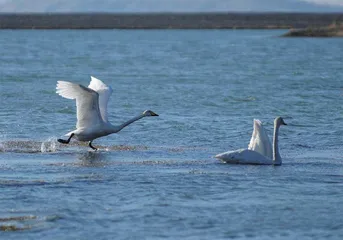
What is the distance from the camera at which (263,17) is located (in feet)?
501

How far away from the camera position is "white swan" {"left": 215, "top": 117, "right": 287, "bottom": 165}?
14.2m

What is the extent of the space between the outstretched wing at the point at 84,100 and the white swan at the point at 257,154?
8.00ft

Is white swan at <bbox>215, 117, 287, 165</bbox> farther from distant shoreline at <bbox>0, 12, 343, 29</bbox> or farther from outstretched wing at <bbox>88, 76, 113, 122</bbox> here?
distant shoreline at <bbox>0, 12, 343, 29</bbox>

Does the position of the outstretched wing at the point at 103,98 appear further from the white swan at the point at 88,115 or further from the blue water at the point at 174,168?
the blue water at the point at 174,168

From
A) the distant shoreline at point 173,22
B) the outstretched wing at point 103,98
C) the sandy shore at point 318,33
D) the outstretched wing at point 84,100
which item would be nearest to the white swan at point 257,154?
the outstretched wing at point 84,100

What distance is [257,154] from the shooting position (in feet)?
46.9

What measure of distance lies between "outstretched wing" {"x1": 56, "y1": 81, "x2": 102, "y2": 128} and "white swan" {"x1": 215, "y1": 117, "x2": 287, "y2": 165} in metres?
2.44

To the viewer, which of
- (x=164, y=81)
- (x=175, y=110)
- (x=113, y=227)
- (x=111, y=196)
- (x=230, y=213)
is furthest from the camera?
(x=164, y=81)

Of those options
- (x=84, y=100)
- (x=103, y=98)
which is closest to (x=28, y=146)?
(x=84, y=100)

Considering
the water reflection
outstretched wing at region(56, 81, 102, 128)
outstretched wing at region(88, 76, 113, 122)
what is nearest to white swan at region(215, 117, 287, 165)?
the water reflection

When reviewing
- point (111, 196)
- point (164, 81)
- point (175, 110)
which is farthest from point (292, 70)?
point (111, 196)

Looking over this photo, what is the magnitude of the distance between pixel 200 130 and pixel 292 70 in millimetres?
19537

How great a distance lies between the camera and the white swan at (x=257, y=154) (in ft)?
46.5

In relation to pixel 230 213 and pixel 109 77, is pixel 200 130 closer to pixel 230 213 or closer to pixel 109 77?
pixel 230 213
